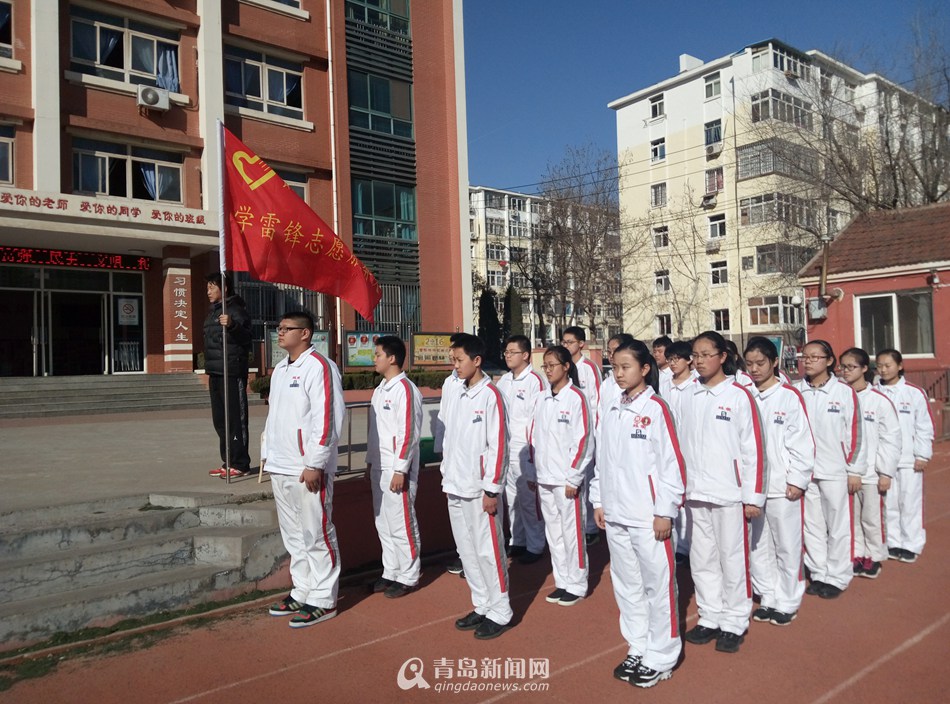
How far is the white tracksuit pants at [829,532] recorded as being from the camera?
5.71 metres

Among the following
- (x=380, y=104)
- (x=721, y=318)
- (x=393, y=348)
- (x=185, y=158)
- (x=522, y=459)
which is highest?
(x=380, y=104)

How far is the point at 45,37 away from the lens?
1730cm

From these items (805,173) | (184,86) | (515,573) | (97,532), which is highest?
(184,86)

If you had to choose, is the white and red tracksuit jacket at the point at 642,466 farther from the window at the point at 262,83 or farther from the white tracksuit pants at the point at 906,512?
the window at the point at 262,83

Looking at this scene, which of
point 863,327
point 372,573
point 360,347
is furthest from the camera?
point 360,347

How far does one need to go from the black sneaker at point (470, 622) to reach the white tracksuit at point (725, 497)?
1397mm

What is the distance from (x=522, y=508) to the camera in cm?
688

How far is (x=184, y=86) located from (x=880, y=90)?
66.7 feet

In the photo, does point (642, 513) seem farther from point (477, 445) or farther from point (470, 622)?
point (470, 622)

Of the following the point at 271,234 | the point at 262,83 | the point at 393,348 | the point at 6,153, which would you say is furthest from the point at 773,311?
the point at 393,348

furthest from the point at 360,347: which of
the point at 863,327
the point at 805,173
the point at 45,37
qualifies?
the point at 805,173

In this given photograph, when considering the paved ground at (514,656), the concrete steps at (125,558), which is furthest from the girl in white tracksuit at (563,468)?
the concrete steps at (125,558)

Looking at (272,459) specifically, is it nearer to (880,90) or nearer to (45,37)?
(45,37)

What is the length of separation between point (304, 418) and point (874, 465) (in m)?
4.75
